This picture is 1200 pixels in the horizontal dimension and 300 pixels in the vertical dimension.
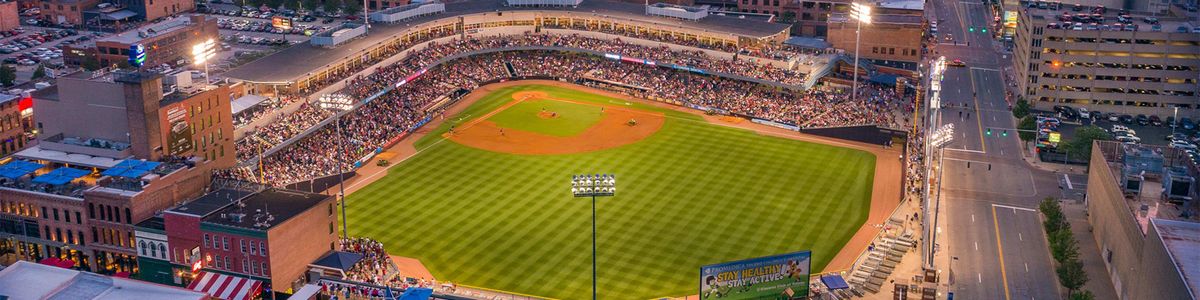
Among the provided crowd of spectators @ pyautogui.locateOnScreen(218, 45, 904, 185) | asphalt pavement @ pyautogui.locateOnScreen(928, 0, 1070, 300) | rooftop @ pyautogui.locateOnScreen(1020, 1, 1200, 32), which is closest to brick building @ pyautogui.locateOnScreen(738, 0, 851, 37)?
asphalt pavement @ pyautogui.locateOnScreen(928, 0, 1070, 300)

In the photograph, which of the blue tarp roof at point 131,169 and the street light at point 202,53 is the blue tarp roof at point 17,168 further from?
the street light at point 202,53

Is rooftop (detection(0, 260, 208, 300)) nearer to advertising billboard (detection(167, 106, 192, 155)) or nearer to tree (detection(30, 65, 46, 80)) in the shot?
advertising billboard (detection(167, 106, 192, 155))

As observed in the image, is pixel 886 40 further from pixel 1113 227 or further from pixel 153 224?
pixel 153 224

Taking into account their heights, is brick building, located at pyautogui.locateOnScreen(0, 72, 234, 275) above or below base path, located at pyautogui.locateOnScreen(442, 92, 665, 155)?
above

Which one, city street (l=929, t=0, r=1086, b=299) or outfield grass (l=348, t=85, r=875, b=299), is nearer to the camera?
city street (l=929, t=0, r=1086, b=299)

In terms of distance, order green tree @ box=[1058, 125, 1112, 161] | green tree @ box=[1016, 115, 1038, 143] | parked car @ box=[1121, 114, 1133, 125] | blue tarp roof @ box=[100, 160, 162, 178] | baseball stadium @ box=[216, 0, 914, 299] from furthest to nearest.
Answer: parked car @ box=[1121, 114, 1133, 125] < green tree @ box=[1016, 115, 1038, 143] < green tree @ box=[1058, 125, 1112, 161] < baseball stadium @ box=[216, 0, 914, 299] < blue tarp roof @ box=[100, 160, 162, 178]

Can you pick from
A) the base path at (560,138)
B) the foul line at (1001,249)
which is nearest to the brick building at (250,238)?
the base path at (560,138)
